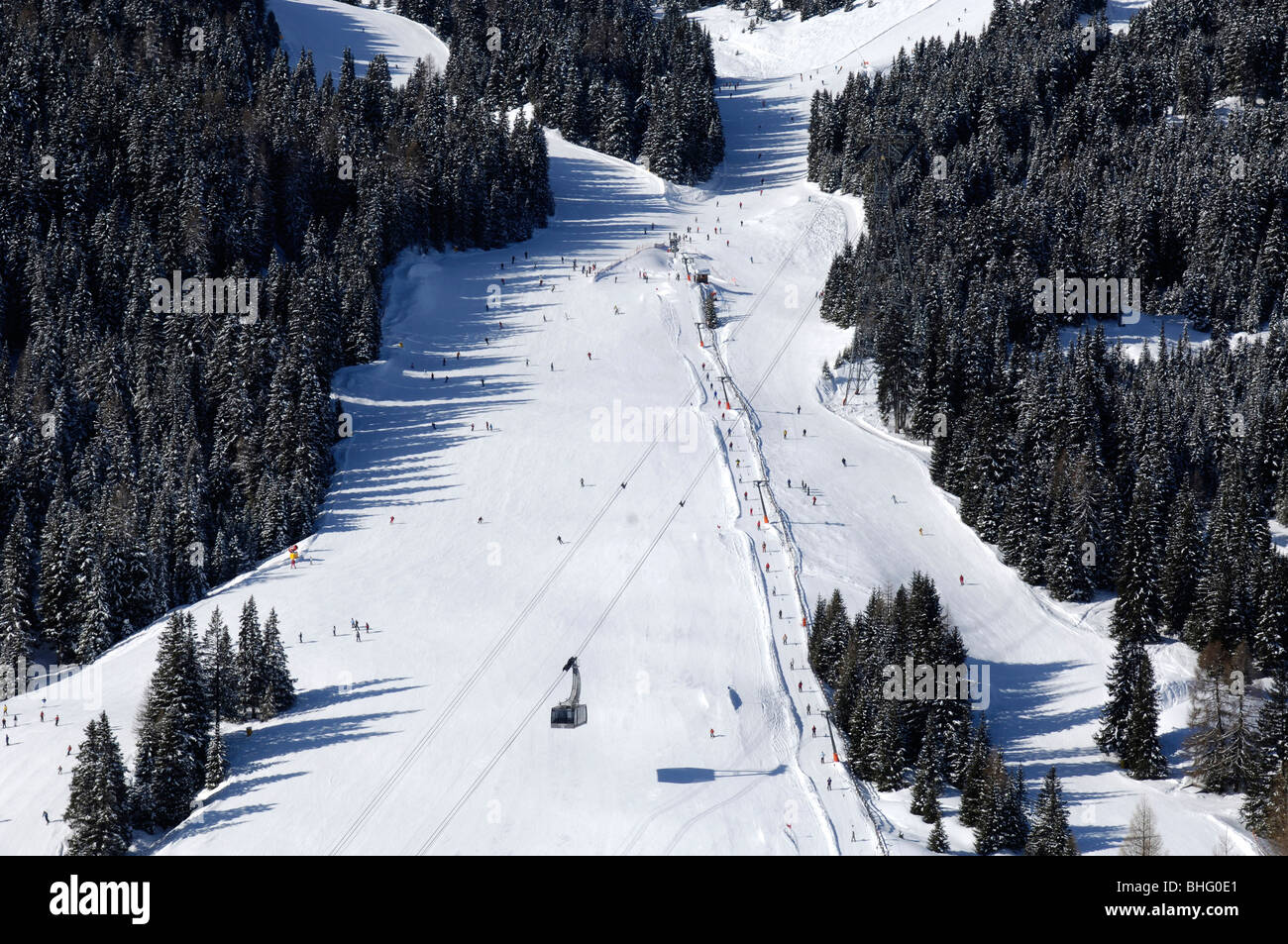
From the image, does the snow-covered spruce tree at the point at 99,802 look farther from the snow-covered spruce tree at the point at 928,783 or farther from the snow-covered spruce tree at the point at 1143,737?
the snow-covered spruce tree at the point at 1143,737

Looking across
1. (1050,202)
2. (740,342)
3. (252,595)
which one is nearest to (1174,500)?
(740,342)

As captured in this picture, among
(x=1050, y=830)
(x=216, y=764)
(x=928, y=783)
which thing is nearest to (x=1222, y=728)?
(x=928, y=783)

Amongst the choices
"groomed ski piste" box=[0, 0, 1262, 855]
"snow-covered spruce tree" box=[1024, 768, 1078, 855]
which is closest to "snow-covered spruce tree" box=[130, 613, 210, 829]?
"groomed ski piste" box=[0, 0, 1262, 855]

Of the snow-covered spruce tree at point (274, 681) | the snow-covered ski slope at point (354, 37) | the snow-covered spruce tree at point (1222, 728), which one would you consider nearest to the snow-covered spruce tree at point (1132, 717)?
the snow-covered spruce tree at point (1222, 728)

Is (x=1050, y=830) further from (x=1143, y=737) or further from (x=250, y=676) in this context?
(x=250, y=676)

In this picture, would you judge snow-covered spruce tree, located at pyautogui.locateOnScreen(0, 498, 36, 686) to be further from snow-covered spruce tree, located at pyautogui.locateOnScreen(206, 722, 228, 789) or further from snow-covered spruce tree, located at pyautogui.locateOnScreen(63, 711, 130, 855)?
snow-covered spruce tree, located at pyautogui.locateOnScreen(63, 711, 130, 855)
